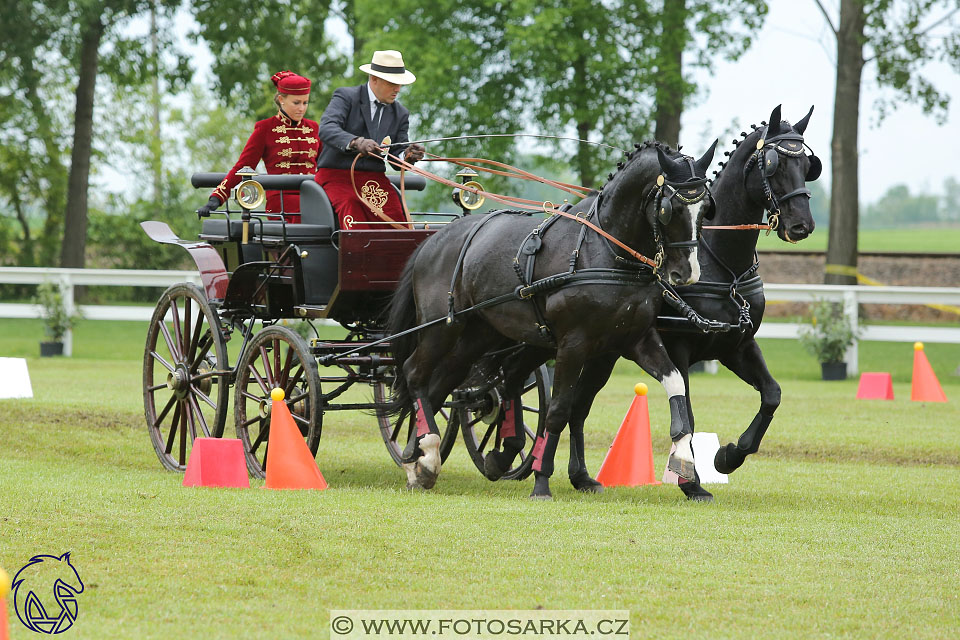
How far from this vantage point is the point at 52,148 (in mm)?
32125

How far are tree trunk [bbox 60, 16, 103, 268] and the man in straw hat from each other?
18626 millimetres

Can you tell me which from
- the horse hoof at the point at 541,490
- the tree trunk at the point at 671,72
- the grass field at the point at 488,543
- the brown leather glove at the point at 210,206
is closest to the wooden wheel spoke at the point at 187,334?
the brown leather glove at the point at 210,206

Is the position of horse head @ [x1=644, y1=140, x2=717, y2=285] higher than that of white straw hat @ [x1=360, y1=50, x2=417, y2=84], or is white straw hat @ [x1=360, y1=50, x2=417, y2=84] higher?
white straw hat @ [x1=360, y1=50, x2=417, y2=84]

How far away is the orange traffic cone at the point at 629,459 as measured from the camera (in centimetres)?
825

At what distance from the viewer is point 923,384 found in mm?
14328

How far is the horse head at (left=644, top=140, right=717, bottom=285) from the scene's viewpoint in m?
6.84

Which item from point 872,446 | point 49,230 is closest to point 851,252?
point 872,446

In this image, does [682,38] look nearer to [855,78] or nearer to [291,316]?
[855,78]

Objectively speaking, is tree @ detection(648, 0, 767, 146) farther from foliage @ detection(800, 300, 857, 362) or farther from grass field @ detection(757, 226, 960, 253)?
grass field @ detection(757, 226, 960, 253)

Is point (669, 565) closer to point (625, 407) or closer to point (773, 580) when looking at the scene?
point (773, 580)

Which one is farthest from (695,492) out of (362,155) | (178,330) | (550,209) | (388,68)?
(178,330)

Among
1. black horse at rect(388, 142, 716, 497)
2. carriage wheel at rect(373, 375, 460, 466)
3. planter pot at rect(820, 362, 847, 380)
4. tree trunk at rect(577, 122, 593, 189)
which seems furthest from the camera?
tree trunk at rect(577, 122, 593, 189)

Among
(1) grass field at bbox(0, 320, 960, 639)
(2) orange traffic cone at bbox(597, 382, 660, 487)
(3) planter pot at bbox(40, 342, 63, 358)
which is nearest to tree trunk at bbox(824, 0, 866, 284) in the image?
(1) grass field at bbox(0, 320, 960, 639)

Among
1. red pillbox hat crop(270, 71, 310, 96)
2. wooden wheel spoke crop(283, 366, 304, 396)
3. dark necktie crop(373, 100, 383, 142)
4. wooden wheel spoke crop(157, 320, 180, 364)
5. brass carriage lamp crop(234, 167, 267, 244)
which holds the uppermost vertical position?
red pillbox hat crop(270, 71, 310, 96)
